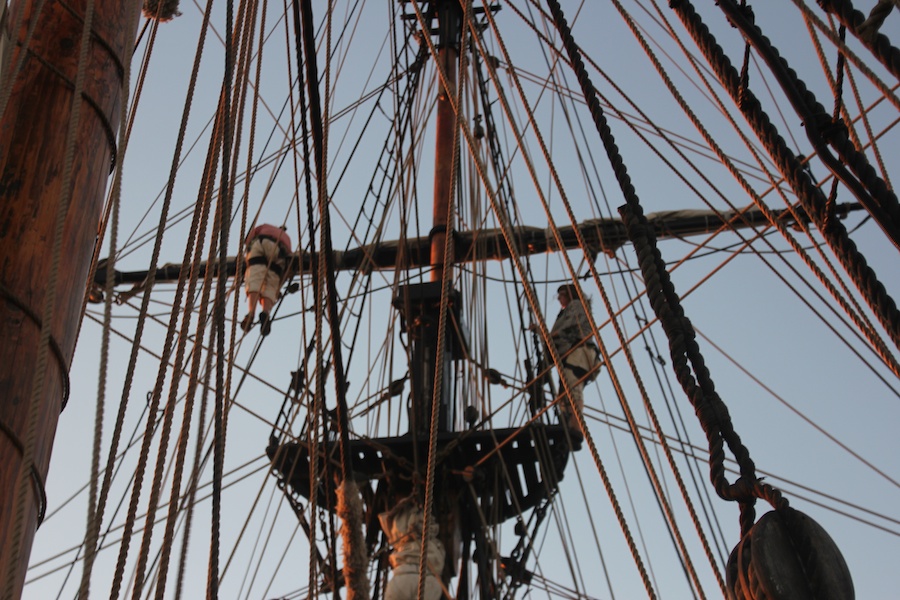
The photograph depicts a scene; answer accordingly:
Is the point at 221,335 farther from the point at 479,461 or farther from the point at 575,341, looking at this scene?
the point at 575,341

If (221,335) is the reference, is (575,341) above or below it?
above

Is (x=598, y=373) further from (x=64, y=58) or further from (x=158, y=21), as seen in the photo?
(x=64, y=58)

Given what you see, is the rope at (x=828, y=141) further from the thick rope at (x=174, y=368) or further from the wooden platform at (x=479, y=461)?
the wooden platform at (x=479, y=461)

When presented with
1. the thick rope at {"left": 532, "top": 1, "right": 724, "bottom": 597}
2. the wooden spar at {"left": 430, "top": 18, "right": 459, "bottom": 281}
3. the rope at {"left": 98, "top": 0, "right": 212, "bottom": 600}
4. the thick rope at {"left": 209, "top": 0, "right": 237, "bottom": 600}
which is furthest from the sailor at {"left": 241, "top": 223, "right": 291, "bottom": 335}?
the thick rope at {"left": 532, "top": 1, "right": 724, "bottom": 597}

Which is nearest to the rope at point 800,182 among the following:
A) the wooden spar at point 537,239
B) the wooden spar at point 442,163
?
the wooden spar at point 442,163

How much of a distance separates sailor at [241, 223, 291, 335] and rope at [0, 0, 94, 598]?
5294mm

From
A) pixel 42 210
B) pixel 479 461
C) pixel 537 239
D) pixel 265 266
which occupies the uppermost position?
pixel 537 239

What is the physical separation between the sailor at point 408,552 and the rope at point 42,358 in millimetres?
3865

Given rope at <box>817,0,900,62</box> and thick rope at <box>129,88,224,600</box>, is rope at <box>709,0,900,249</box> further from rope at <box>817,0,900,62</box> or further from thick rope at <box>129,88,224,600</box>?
thick rope at <box>129,88,224,600</box>

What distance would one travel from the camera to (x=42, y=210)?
2.10 meters

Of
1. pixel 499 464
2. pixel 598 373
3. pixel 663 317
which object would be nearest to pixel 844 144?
pixel 663 317

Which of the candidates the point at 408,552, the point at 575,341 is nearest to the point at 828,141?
the point at 408,552

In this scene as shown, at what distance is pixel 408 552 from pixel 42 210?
4.13 meters

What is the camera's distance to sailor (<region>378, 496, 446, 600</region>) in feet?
18.8
